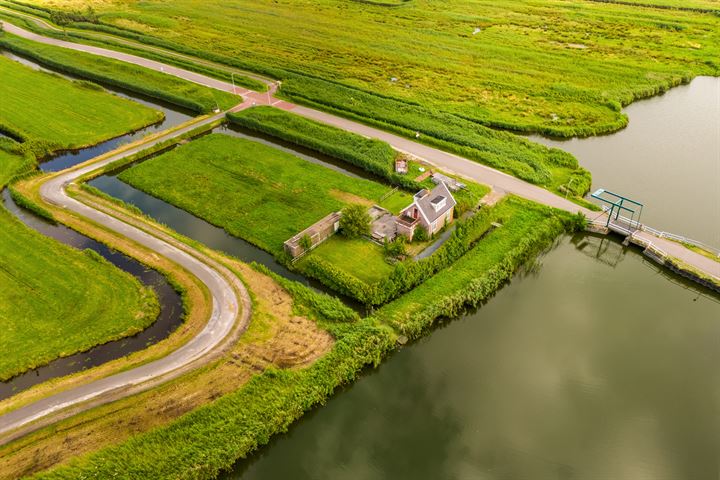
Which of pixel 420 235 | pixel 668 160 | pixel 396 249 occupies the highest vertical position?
pixel 668 160

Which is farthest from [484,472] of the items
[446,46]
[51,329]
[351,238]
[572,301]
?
[446,46]

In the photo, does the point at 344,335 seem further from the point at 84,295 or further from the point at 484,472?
the point at 84,295

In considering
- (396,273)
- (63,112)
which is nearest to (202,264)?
(396,273)

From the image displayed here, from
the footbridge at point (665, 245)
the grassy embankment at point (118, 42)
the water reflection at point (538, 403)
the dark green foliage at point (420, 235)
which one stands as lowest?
the water reflection at point (538, 403)

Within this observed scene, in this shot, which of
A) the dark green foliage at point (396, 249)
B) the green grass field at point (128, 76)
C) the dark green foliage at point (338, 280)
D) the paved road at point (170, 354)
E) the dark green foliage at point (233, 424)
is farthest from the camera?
the green grass field at point (128, 76)

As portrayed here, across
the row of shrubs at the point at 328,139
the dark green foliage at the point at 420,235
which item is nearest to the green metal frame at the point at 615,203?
the dark green foliage at the point at 420,235

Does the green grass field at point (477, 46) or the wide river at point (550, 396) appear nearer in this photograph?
the wide river at point (550, 396)

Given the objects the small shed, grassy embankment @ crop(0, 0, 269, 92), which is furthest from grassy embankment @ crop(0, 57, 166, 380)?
grassy embankment @ crop(0, 0, 269, 92)

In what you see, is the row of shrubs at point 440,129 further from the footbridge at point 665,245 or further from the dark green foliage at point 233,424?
the dark green foliage at point 233,424

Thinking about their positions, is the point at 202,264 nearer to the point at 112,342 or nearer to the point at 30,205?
the point at 112,342
